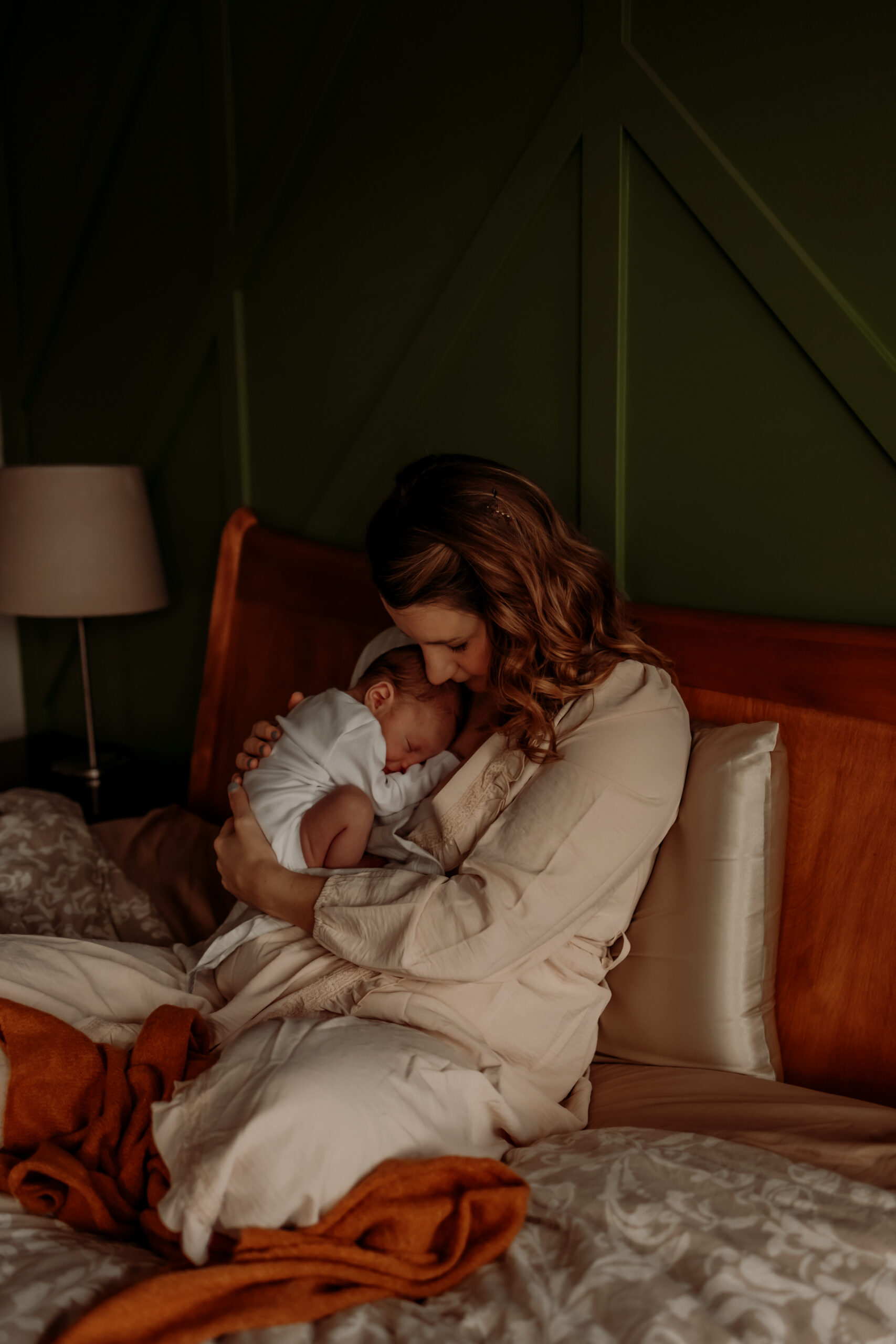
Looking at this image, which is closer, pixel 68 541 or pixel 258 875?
pixel 258 875

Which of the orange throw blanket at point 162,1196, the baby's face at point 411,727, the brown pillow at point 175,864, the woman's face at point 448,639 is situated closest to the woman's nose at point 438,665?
the woman's face at point 448,639

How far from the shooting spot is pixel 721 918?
153 centimetres

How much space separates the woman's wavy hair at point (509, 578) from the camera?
1559 millimetres

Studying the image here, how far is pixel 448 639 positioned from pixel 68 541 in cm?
141

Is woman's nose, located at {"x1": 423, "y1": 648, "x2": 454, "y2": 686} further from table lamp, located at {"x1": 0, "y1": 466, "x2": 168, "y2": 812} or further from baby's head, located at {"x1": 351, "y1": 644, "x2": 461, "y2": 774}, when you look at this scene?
table lamp, located at {"x1": 0, "y1": 466, "x2": 168, "y2": 812}

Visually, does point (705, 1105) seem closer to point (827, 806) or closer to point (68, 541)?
point (827, 806)

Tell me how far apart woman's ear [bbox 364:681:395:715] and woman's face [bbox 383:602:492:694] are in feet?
0.37

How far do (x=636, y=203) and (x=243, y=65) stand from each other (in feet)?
4.12

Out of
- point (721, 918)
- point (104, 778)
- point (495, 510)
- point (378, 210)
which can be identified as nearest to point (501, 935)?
point (721, 918)

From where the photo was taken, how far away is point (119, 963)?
1.69 metres

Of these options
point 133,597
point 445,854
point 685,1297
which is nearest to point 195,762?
point 133,597

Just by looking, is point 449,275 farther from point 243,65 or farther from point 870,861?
point 870,861

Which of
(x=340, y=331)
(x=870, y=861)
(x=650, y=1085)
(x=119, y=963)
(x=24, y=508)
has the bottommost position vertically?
(x=650, y=1085)

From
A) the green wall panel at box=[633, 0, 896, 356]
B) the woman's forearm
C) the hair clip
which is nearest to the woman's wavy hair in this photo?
the hair clip
